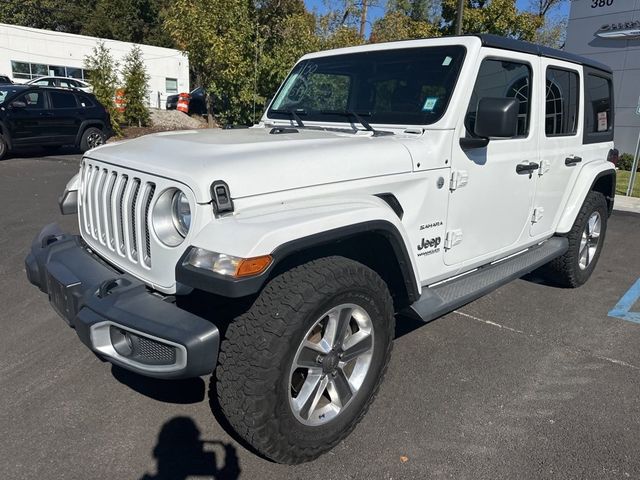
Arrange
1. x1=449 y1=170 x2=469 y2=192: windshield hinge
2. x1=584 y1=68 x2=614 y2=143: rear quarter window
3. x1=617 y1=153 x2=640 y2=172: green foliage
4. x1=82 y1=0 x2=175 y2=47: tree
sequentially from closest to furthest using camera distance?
1. x1=449 y1=170 x2=469 y2=192: windshield hinge
2. x1=584 y1=68 x2=614 y2=143: rear quarter window
3. x1=617 y1=153 x2=640 y2=172: green foliage
4. x1=82 y1=0 x2=175 y2=47: tree

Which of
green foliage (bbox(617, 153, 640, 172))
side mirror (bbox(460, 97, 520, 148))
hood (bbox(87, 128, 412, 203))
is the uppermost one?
side mirror (bbox(460, 97, 520, 148))

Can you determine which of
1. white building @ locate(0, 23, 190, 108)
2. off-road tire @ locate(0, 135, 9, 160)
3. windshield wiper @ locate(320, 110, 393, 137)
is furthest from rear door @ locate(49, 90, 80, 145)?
white building @ locate(0, 23, 190, 108)

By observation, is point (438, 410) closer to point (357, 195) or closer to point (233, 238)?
point (357, 195)

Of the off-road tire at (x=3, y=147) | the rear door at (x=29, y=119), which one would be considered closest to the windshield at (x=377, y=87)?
the off-road tire at (x=3, y=147)

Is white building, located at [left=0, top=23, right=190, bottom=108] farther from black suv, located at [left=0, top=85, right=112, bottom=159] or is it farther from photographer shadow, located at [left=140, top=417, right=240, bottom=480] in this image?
photographer shadow, located at [left=140, top=417, right=240, bottom=480]

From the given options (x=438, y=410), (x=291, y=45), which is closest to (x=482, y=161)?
(x=438, y=410)

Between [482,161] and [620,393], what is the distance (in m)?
1.67

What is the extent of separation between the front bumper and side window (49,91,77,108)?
40.3 feet

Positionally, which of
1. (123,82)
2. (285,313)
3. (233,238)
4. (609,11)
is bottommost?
(285,313)

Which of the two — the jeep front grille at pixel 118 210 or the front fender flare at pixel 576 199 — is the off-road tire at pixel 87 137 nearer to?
the jeep front grille at pixel 118 210

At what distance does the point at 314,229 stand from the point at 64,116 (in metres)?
13.3

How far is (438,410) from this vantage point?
3.03 metres

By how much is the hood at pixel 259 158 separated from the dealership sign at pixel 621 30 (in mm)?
15883

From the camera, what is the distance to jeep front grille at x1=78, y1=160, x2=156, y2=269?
2488 millimetres
